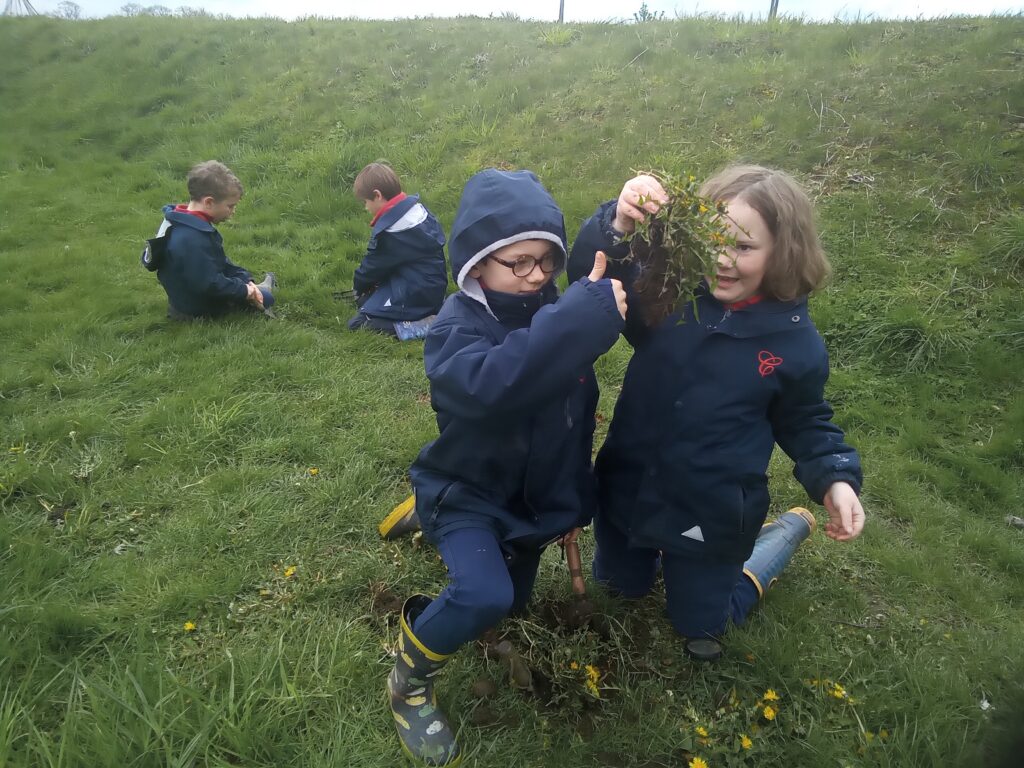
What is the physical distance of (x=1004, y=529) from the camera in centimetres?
357

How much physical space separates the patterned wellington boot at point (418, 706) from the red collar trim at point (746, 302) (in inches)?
58.5

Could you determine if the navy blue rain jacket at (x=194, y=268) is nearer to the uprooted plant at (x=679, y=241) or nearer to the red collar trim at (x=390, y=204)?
the red collar trim at (x=390, y=204)

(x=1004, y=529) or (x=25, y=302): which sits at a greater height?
(x=25, y=302)

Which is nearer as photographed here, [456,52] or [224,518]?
[224,518]

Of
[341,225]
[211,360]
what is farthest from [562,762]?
[341,225]

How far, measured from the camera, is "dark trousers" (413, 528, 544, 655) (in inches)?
82.4

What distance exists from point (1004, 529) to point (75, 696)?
4.30 metres

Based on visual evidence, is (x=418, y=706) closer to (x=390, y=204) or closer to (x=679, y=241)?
(x=679, y=241)

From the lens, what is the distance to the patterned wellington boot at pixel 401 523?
320 centimetres

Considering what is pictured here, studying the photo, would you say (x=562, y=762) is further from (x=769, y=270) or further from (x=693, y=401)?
(x=769, y=270)

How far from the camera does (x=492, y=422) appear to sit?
7.16 feet

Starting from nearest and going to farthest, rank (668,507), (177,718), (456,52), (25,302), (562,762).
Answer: (177,718)
(562,762)
(668,507)
(25,302)
(456,52)

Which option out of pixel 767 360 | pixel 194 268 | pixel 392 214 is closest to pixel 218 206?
pixel 194 268

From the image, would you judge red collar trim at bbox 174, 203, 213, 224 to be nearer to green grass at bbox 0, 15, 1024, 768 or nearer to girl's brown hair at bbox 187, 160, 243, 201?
girl's brown hair at bbox 187, 160, 243, 201
